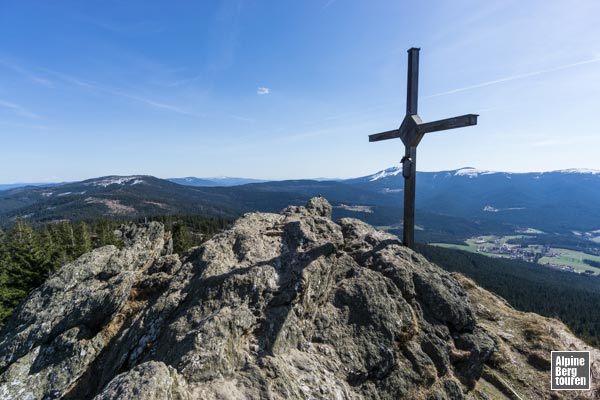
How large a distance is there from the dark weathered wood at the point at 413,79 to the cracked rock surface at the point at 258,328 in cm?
672

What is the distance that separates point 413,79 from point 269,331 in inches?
496

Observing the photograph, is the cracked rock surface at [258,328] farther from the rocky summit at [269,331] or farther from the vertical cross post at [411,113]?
the vertical cross post at [411,113]

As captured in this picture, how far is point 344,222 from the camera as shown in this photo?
16312mm

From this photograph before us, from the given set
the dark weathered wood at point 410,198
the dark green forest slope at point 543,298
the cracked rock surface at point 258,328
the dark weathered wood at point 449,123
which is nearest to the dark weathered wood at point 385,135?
the dark weathered wood at point 410,198

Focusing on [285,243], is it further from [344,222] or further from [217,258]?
[344,222]

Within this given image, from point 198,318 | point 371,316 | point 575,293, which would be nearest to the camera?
point 198,318

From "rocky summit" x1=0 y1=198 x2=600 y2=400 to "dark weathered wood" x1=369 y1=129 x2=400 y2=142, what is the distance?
523 centimetres

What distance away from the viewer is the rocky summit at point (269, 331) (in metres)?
8.27

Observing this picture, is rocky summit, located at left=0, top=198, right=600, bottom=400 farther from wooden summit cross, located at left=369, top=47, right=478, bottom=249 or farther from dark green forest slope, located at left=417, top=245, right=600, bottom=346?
dark green forest slope, located at left=417, top=245, right=600, bottom=346

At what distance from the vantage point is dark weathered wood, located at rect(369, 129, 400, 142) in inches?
597

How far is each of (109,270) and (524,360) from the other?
65.3 ft

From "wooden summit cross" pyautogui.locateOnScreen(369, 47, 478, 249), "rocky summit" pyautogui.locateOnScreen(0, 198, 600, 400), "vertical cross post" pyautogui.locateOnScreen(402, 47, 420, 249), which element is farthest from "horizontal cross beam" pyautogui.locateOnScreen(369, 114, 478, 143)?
"rocky summit" pyautogui.locateOnScreen(0, 198, 600, 400)

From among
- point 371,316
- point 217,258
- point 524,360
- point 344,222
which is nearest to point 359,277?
point 371,316

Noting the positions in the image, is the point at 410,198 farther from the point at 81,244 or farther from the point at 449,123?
the point at 81,244
